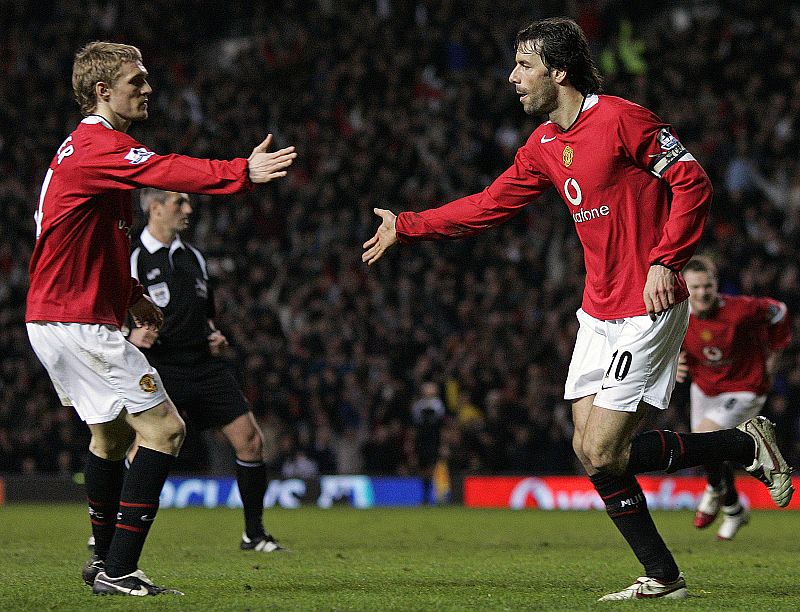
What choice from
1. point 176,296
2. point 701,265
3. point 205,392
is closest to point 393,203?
point 701,265

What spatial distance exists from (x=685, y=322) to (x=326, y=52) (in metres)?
15.9

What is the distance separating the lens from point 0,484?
1616 centimetres

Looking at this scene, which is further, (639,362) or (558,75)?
(558,75)

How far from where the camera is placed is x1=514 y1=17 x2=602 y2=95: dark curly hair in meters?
5.70

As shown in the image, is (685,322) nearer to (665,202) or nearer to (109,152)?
(665,202)

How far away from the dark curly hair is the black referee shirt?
3748mm

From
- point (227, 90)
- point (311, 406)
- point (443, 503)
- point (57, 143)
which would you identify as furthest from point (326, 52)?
point (443, 503)

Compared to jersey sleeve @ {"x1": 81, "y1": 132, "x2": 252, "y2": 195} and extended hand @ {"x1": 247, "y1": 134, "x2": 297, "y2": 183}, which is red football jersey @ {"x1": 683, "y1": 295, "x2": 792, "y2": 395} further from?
jersey sleeve @ {"x1": 81, "y1": 132, "x2": 252, "y2": 195}

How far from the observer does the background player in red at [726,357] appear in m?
9.48

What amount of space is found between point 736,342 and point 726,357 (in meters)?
0.14

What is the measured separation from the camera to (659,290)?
17.1 ft

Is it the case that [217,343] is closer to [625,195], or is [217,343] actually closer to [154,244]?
[154,244]

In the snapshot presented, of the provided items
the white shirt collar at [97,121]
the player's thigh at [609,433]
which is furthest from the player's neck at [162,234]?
the player's thigh at [609,433]

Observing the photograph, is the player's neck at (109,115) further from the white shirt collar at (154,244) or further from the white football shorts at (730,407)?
the white football shorts at (730,407)
